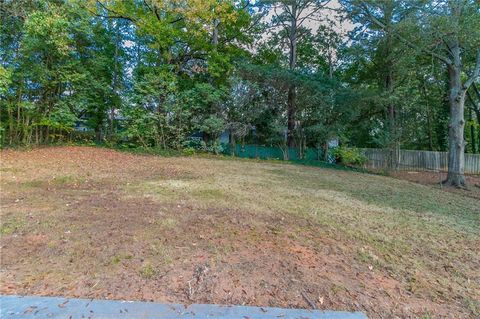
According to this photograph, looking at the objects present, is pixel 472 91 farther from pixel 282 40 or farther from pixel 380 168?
pixel 282 40

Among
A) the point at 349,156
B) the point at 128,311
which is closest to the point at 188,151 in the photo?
the point at 349,156

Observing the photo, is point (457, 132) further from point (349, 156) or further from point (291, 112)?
point (291, 112)

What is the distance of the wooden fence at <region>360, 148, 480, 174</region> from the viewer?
1365cm

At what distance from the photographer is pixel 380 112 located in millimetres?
14117

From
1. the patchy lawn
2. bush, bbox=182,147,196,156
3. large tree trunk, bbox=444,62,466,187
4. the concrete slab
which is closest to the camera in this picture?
the concrete slab

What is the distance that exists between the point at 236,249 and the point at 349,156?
11.4 meters

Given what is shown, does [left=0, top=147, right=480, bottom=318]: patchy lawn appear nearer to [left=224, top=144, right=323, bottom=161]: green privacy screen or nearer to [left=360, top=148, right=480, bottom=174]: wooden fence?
[left=360, top=148, right=480, bottom=174]: wooden fence

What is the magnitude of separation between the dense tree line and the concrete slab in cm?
918

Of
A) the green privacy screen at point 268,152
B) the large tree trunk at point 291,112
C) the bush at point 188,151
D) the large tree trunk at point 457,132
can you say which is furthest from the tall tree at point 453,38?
the bush at point 188,151

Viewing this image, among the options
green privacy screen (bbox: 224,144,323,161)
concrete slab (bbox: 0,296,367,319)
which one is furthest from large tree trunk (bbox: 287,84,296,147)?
concrete slab (bbox: 0,296,367,319)

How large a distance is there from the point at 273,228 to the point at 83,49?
1244cm

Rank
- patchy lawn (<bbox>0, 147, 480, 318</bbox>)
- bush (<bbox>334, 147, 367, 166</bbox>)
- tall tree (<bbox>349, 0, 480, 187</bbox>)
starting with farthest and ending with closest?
bush (<bbox>334, 147, 367, 166</bbox>) < tall tree (<bbox>349, 0, 480, 187</bbox>) < patchy lawn (<bbox>0, 147, 480, 318</bbox>)

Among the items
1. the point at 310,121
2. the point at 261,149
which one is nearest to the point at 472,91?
the point at 310,121

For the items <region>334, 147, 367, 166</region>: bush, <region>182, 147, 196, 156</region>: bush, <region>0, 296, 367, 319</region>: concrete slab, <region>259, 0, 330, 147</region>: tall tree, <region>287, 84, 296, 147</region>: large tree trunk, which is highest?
<region>259, 0, 330, 147</region>: tall tree
